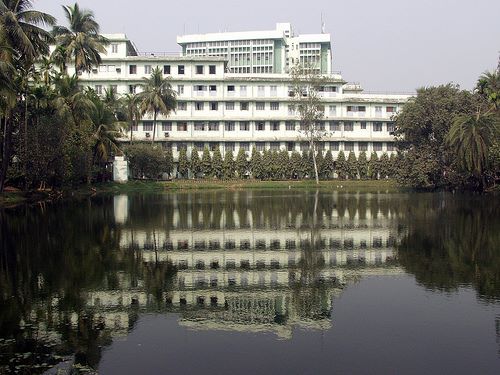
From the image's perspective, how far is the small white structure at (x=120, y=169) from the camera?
6806cm

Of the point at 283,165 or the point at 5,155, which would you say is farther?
the point at 283,165

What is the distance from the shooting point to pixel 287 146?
81.0 meters

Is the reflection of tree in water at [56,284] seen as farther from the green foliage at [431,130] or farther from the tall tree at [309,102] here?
the tall tree at [309,102]

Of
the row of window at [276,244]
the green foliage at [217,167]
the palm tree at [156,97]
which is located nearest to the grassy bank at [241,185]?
the green foliage at [217,167]

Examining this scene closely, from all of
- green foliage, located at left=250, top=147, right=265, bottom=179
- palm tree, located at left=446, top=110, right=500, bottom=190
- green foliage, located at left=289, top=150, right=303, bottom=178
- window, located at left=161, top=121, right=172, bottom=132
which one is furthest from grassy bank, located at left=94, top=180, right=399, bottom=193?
window, located at left=161, top=121, right=172, bottom=132

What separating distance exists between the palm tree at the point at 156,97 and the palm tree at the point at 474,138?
3384 cm

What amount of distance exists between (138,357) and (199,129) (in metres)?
71.6

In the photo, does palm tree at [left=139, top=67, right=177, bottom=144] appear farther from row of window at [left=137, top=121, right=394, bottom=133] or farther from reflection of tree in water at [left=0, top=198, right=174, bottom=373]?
reflection of tree in water at [left=0, top=198, right=174, bottom=373]

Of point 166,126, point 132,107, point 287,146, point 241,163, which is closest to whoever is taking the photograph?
point 132,107

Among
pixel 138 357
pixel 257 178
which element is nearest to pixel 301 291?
pixel 138 357

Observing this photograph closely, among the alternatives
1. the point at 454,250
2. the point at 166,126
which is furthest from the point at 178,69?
the point at 454,250

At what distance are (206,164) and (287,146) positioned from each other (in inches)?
532

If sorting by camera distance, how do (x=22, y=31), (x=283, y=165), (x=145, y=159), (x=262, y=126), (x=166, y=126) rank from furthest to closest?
(x=262, y=126) < (x=166, y=126) < (x=283, y=165) < (x=145, y=159) < (x=22, y=31)

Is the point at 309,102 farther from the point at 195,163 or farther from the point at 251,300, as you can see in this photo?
the point at 251,300
